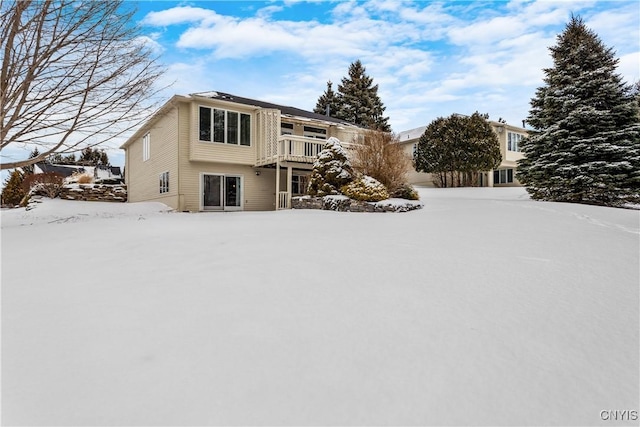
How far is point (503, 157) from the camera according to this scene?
21.4 metres

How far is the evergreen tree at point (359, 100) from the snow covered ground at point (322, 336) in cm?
3115

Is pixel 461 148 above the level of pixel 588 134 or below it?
above

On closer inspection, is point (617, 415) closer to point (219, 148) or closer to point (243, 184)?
point (219, 148)

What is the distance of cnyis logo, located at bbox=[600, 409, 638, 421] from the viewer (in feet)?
5.39

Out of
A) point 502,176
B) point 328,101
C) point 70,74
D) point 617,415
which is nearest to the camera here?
point 617,415

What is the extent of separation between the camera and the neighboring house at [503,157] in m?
21.5

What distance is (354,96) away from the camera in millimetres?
33875

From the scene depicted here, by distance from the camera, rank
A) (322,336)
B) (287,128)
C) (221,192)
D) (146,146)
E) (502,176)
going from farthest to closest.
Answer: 1. (502,176)
2. (146,146)
3. (287,128)
4. (221,192)
5. (322,336)

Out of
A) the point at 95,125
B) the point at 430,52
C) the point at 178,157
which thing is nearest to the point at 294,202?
the point at 178,157

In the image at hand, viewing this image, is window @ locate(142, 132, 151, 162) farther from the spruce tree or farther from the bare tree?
the spruce tree

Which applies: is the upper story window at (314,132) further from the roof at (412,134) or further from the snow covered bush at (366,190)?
the roof at (412,134)

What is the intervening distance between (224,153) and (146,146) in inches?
254

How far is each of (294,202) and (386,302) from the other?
31.0 ft

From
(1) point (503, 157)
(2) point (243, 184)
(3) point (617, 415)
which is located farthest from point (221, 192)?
(1) point (503, 157)
